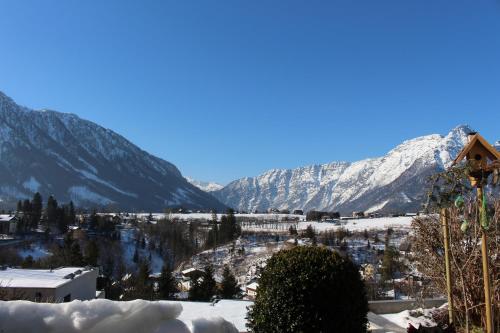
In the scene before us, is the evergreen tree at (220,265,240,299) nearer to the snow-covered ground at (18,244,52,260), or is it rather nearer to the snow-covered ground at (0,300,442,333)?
the snow-covered ground at (0,300,442,333)

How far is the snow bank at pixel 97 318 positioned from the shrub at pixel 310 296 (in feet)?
3.40

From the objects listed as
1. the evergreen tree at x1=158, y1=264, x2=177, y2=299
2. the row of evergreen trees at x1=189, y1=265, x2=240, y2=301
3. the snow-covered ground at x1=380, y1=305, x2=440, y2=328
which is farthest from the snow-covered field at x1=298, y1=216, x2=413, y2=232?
the snow-covered ground at x1=380, y1=305, x2=440, y2=328

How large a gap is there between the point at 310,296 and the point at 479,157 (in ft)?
9.34

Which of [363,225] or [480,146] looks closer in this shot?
[480,146]

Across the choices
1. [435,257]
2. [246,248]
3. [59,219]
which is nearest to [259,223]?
[246,248]

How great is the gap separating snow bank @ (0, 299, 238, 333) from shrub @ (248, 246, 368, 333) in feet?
3.40

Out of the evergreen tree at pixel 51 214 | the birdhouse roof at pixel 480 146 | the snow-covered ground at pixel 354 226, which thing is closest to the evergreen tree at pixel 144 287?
the birdhouse roof at pixel 480 146

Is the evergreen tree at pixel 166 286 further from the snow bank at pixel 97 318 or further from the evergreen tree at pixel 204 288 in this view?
the snow bank at pixel 97 318

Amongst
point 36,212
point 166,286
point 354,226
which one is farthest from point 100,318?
point 354,226

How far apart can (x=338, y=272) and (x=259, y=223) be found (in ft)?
544

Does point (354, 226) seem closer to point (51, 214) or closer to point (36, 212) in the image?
point (51, 214)

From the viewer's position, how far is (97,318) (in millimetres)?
3936

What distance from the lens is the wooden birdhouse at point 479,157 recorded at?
5789 mm

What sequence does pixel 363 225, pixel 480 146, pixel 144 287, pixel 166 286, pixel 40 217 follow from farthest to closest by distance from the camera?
pixel 363 225
pixel 40 217
pixel 166 286
pixel 144 287
pixel 480 146
